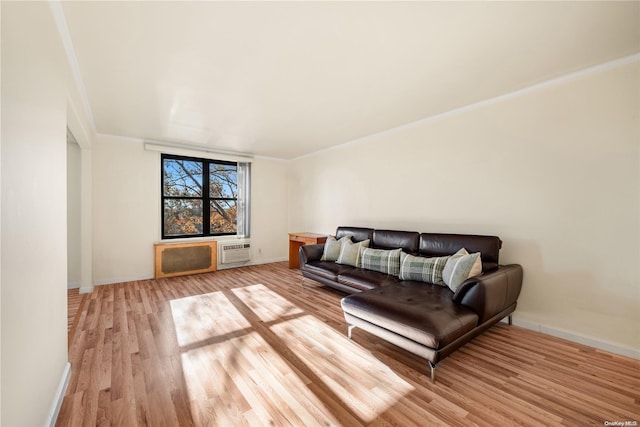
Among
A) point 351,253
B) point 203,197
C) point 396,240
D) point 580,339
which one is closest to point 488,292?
point 580,339

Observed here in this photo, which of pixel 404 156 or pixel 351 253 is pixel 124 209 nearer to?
pixel 351 253

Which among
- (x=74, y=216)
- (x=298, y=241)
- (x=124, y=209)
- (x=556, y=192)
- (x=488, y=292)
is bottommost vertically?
(x=488, y=292)

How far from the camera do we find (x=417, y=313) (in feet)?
6.82

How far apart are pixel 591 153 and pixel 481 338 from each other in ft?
6.56

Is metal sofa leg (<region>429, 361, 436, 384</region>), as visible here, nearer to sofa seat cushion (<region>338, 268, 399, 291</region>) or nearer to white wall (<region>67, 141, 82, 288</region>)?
sofa seat cushion (<region>338, 268, 399, 291</region>)

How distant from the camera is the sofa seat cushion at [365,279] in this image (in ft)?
10.2

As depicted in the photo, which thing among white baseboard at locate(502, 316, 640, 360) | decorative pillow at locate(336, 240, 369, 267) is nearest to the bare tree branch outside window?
decorative pillow at locate(336, 240, 369, 267)

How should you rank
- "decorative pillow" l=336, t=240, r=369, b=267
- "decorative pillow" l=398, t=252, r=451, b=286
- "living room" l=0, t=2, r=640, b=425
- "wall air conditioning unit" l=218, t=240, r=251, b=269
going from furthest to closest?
"wall air conditioning unit" l=218, t=240, r=251, b=269 < "decorative pillow" l=336, t=240, r=369, b=267 < "decorative pillow" l=398, t=252, r=451, b=286 < "living room" l=0, t=2, r=640, b=425

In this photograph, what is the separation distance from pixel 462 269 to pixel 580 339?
3.96 ft

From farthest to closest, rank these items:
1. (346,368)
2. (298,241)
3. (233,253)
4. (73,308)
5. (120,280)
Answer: (233,253)
(298,241)
(120,280)
(73,308)
(346,368)

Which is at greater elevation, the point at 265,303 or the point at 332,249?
the point at 332,249

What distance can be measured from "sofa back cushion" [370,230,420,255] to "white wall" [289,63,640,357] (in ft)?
1.07

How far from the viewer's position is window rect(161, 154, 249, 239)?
5141 mm

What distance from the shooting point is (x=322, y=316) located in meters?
3.12
